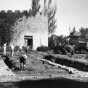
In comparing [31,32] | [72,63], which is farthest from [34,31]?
[72,63]

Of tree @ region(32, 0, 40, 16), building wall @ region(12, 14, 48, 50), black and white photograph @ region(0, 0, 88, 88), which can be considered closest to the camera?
black and white photograph @ region(0, 0, 88, 88)

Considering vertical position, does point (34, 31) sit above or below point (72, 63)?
above

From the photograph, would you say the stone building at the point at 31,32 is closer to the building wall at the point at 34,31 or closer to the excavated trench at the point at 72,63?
the building wall at the point at 34,31

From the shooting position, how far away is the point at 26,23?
106ft

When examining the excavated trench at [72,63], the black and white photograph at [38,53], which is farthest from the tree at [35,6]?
the excavated trench at [72,63]

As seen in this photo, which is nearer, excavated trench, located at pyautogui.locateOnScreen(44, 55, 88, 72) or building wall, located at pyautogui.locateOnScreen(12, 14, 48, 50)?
excavated trench, located at pyautogui.locateOnScreen(44, 55, 88, 72)

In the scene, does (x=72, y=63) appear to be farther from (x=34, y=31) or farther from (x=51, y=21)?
(x=51, y=21)

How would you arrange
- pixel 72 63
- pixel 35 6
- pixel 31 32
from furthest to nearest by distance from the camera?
pixel 35 6
pixel 31 32
pixel 72 63

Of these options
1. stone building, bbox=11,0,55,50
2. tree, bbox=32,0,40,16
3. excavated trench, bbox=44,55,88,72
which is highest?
tree, bbox=32,0,40,16

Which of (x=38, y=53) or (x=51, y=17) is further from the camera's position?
(x=51, y=17)

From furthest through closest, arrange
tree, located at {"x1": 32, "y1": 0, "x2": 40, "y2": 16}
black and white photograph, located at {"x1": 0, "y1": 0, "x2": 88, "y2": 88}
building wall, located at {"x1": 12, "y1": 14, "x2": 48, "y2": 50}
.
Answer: tree, located at {"x1": 32, "y1": 0, "x2": 40, "y2": 16} → building wall, located at {"x1": 12, "y1": 14, "x2": 48, "y2": 50} → black and white photograph, located at {"x1": 0, "y1": 0, "x2": 88, "y2": 88}

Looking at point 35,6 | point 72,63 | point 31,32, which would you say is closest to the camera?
point 72,63

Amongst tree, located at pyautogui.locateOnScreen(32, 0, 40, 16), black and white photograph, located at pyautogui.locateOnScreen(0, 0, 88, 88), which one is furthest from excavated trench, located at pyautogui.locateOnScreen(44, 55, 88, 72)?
tree, located at pyautogui.locateOnScreen(32, 0, 40, 16)

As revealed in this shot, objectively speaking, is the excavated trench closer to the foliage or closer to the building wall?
the building wall
